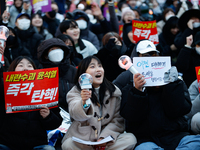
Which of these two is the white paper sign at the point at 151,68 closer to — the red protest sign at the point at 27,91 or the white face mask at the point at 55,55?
the red protest sign at the point at 27,91

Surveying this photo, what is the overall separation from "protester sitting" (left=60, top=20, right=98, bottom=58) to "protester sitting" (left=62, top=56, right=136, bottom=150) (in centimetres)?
264

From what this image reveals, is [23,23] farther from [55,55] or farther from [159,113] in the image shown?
[159,113]

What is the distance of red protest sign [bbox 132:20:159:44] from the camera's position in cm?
640

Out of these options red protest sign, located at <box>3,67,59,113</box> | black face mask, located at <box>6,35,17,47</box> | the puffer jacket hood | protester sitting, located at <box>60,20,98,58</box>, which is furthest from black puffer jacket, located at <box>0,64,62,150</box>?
protester sitting, located at <box>60,20,98,58</box>

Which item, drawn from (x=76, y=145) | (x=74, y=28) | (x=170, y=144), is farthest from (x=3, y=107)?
(x=74, y=28)

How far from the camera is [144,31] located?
21.2ft

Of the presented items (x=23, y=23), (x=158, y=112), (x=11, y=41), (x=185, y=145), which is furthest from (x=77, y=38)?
(x=185, y=145)

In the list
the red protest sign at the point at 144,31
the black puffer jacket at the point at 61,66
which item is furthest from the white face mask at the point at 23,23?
the red protest sign at the point at 144,31

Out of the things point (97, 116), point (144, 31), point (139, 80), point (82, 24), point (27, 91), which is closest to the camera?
point (139, 80)

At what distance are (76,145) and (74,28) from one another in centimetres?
365

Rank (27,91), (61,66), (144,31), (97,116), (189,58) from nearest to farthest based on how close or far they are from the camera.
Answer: (27,91) < (97,116) < (61,66) < (189,58) < (144,31)

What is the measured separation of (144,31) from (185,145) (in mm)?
3323

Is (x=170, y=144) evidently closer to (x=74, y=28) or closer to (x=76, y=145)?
(x=76, y=145)

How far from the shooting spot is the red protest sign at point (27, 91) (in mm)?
3801
